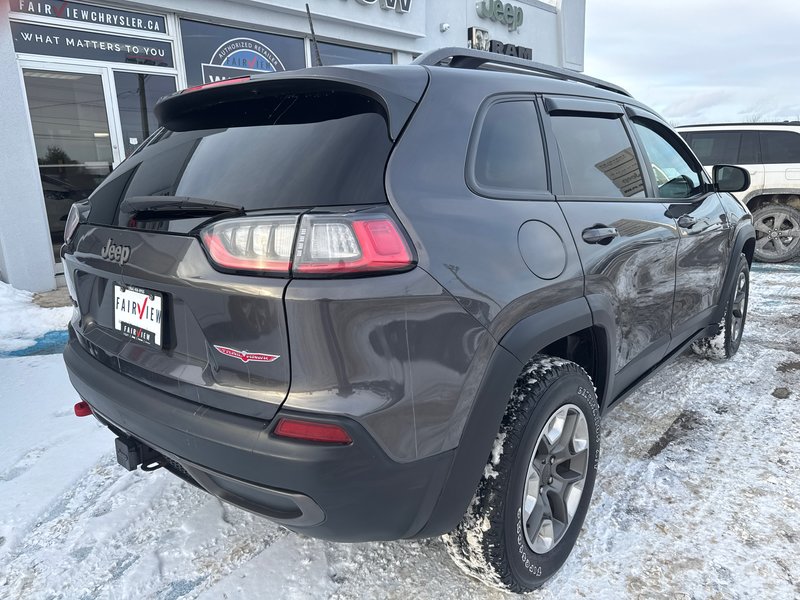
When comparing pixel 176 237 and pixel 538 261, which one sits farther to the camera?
pixel 538 261

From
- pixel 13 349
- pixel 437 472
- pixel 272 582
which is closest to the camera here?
pixel 437 472

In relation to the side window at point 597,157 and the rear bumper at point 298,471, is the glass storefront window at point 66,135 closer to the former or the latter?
the rear bumper at point 298,471

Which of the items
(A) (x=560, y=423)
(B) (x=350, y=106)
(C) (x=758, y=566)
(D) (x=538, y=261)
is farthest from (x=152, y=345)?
(C) (x=758, y=566)

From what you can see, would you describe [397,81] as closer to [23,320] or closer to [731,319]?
[731,319]

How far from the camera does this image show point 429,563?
6.98ft

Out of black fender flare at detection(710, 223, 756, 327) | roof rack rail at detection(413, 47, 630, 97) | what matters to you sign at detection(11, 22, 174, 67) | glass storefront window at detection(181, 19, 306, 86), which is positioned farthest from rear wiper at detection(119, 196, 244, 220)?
glass storefront window at detection(181, 19, 306, 86)

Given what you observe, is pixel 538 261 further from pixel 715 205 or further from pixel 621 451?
pixel 715 205

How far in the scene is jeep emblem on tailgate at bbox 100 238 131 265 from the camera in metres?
1.78

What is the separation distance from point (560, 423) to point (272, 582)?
117cm

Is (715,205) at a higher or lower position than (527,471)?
higher

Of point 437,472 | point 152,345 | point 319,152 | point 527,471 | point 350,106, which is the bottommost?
point 527,471

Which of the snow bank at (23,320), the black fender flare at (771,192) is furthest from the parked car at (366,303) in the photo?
the black fender flare at (771,192)

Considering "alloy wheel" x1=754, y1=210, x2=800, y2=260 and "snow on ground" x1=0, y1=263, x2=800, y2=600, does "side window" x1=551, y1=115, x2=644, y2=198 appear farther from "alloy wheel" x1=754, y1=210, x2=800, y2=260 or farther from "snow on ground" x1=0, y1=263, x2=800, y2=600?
"alloy wheel" x1=754, y1=210, x2=800, y2=260

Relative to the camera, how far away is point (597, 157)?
8.09 feet
